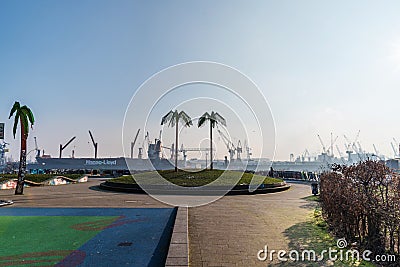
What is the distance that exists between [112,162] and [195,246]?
98.0m

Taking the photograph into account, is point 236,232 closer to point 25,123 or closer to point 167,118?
point 25,123

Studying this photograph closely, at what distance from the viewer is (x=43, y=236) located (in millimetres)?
8766

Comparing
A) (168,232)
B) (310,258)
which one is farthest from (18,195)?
(310,258)

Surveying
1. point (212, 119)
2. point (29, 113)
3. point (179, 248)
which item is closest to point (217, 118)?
point (212, 119)

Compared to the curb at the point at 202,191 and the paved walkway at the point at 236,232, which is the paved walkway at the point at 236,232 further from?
the curb at the point at 202,191

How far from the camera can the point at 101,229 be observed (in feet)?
31.7

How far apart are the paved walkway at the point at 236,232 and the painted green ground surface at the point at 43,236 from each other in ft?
10.0

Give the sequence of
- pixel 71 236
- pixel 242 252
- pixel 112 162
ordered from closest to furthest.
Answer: pixel 242 252 < pixel 71 236 < pixel 112 162

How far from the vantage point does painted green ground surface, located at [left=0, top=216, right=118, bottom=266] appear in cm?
673

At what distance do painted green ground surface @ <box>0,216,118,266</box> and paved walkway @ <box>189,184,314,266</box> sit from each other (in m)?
3.05

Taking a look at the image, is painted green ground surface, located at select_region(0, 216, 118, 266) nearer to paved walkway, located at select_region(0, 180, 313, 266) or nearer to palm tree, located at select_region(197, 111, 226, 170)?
paved walkway, located at select_region(0, 180, 313, 266)

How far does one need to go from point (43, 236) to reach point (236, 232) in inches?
220

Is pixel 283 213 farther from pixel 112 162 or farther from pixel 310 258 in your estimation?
pixel 112 162

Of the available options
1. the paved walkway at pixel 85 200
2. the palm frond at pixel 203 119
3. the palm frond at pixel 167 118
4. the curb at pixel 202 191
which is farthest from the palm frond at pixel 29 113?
the palm frond at pixel 203 119
